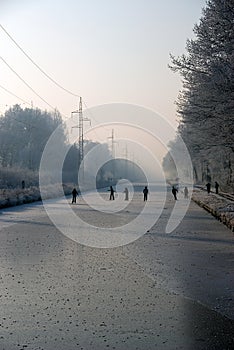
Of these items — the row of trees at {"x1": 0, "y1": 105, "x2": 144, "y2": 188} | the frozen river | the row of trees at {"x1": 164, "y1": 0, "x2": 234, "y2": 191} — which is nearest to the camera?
the frozen river

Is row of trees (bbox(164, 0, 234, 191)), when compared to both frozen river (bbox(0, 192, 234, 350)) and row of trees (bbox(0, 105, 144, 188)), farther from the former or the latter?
row of trees (bbox(0, 105, 144, 188))

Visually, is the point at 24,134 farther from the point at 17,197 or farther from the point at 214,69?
the point at 214,69

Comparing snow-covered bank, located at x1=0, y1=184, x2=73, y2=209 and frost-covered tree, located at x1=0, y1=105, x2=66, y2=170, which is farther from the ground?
frost-covered tree, located at x1=0, y1=105, x2=66, y2=170

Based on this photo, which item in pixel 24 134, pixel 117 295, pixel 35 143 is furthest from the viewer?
pixel 24 134

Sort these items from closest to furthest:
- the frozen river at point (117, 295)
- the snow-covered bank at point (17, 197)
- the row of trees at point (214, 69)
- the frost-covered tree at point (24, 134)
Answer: the frozen river at point (117, 295) → the row of trees at point (214, 69) → the snow-covered bank at point (17, 197) → the frost-covered tree at point (24, 134)

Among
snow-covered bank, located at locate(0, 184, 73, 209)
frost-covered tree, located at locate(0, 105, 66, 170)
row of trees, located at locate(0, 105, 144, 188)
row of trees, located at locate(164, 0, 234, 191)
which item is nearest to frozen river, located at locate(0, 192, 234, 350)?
row of trees, located at locate(164, 0, 234, 191)

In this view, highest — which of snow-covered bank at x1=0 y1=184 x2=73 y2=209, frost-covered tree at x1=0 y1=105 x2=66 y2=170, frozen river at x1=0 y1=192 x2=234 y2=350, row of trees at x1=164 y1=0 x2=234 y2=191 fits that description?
frost-covered tree at x1=0 y1=105 x2=66 y2=170

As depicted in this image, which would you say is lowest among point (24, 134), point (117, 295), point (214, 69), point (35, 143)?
point (117, 295)

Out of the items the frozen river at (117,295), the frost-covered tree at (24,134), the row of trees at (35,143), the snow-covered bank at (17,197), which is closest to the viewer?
the frozen river at (117,295)

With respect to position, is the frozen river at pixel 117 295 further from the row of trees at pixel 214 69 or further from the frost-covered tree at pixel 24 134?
the frost-covered tree at pixel 24 134

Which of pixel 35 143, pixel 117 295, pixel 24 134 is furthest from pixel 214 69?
pixel 24 134

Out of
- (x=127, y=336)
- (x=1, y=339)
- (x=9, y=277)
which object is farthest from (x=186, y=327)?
(x=9, y=277)

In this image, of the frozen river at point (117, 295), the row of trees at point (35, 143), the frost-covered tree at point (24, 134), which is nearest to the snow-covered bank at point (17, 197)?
the frozen river at point (117, 295)

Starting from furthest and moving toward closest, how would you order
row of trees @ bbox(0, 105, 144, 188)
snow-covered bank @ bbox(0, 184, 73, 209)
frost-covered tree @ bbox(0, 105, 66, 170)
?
frost-covered tree @ bbox(0, 105, 66, 170) < row of trees @ bbox(0, 105, 144, 188) < snow-covered bank @ bbox(0, 184, 73, 209)
